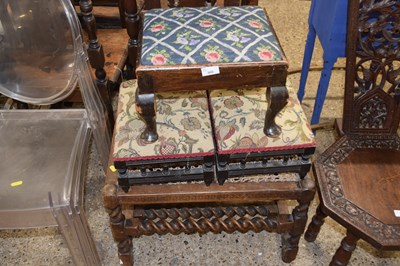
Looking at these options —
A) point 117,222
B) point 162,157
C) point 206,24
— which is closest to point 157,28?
point 206,24

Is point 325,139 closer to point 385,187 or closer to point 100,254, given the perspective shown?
point 385,187

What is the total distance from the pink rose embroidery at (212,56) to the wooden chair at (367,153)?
1.82 ft

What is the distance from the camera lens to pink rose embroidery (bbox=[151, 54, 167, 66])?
108 cm

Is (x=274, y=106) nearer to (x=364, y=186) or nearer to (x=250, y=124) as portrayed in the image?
(x=250, y=124)

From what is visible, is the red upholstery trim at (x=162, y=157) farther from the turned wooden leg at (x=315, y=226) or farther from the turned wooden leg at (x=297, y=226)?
the turned wooden leg at (x=315, y=226)

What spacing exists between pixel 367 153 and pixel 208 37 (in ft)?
2.42

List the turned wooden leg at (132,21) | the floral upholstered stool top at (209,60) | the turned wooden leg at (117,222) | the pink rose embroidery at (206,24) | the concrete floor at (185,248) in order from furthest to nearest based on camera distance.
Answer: the concrete floor at (185,248) < the turned wooden leg at (132,21) < the turned wooden leg at (117,222) < the pink rose embroidery at (206,24) < the floral upholstered stool top at (209,60)

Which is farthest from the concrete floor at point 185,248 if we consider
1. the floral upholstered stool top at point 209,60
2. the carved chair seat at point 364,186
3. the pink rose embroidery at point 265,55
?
the pink rose embroidery at point 265,55

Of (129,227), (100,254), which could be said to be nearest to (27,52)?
(129,227)

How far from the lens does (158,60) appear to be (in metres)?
1.09

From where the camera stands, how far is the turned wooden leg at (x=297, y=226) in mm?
1349

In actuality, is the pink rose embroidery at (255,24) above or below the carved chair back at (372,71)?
above

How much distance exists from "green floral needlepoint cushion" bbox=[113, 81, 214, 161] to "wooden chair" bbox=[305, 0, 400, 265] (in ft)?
1.44

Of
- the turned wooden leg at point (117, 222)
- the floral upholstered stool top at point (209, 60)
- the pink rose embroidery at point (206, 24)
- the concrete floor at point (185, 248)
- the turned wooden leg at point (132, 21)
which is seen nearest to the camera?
the floral upholstered stool top at point (209, 60)
